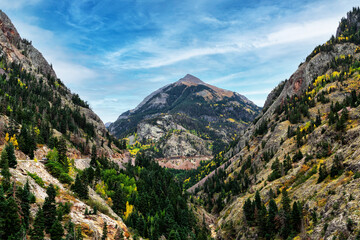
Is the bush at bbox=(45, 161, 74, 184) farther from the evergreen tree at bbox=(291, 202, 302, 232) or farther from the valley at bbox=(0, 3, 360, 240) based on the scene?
the evergreen tree at bbox=(291, 202, 302, 232)

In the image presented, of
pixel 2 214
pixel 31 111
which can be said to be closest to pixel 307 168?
pixel 2 214

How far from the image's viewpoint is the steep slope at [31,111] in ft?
286

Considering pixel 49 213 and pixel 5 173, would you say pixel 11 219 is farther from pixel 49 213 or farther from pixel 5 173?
pixel 5 173

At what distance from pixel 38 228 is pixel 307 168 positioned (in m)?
93.2

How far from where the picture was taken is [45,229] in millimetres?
35062

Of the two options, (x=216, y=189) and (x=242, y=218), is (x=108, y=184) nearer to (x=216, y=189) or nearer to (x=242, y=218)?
(x=242, y=218)

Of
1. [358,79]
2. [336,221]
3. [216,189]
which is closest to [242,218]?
[336,221]

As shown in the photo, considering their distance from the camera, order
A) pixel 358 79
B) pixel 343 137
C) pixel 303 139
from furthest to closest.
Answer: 1. pixel 358 79
2. pixel 303 139
3. pixel 343 137

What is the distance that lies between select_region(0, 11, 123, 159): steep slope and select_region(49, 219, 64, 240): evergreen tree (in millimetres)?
48306

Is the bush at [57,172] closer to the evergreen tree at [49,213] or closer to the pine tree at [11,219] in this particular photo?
the evergreen tree at [49,213]

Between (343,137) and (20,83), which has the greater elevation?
(20,83)

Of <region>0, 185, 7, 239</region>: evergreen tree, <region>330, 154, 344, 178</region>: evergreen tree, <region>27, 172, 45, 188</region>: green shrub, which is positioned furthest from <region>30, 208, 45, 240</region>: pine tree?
<region>330, 154, 344, 178</region>: evergreen tree

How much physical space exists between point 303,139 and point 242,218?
54.5 metres

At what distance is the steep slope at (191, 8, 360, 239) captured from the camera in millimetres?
56531
